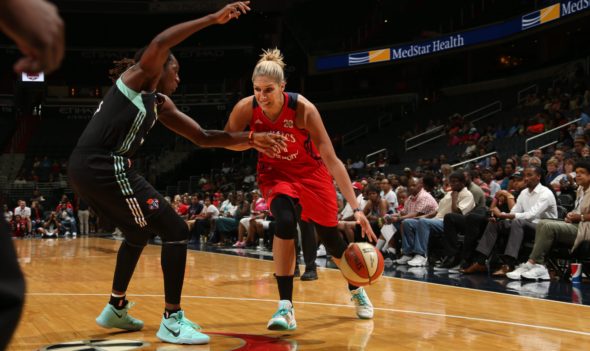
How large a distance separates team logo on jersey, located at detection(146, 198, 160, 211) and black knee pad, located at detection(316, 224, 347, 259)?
138 cm

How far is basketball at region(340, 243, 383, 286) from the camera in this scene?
465 cm

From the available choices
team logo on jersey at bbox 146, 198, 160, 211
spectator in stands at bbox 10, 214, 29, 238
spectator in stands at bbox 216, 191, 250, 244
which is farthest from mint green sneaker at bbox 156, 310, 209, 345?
spectator in stands at bbox 10, 214, 29, 238

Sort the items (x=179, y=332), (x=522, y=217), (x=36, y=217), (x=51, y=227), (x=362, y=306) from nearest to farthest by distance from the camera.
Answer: (x=179, y=332)
(x=362, y=306)
(x=522, y=217)
(x=51, y=227)
(x=36, y=217)

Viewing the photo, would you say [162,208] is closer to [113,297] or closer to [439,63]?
[113,297]

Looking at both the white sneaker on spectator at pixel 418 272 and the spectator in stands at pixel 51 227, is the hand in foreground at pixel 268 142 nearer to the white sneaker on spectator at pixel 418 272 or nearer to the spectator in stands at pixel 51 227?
the white sneaker on spectator at pixel 418 272

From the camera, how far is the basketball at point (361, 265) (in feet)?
15.3

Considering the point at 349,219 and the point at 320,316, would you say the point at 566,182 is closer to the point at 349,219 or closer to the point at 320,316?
the point at 349,219

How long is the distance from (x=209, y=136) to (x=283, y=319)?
1254 mm

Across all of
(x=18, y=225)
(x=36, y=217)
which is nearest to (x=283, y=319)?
(x=18, y=225)

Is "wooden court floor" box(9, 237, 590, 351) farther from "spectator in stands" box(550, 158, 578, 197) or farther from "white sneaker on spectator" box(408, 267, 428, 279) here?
"spectator in stands" box(550, 158, 578, 197)

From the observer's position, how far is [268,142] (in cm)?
414

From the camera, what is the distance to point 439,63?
25422 millimetres

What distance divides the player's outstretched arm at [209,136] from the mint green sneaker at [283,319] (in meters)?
1.01

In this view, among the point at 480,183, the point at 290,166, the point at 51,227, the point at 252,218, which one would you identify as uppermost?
the point at 480,183
